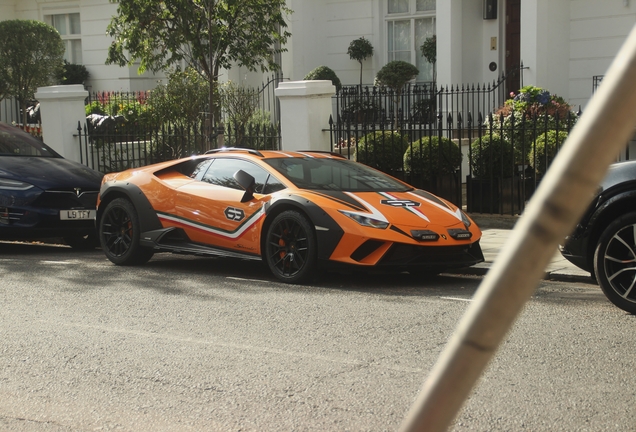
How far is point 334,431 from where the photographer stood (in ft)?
13.6

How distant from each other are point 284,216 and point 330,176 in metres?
0.98

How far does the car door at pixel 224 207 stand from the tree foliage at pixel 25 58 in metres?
12.0

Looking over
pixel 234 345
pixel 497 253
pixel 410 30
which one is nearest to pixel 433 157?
pixel 497 253

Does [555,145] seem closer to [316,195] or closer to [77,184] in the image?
[316,195]

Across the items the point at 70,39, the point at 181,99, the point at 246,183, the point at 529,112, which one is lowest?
the point at 246,183

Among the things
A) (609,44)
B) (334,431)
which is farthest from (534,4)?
(334,431)

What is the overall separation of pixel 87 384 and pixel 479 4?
16.8m

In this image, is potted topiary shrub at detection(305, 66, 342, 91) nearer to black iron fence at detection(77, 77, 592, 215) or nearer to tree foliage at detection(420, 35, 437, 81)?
tree foliage at detection(420, 35, 437, 81)

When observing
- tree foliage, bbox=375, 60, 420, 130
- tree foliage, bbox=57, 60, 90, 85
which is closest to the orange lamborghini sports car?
tree foliage, bbox=375, 60, 420, 130

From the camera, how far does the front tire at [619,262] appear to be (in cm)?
655

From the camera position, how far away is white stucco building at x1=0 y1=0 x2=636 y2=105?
18.0 m

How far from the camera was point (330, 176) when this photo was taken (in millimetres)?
9188

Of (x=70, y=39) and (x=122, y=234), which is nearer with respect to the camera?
(x=122, y=234)

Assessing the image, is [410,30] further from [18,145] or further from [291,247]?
[291,247]
